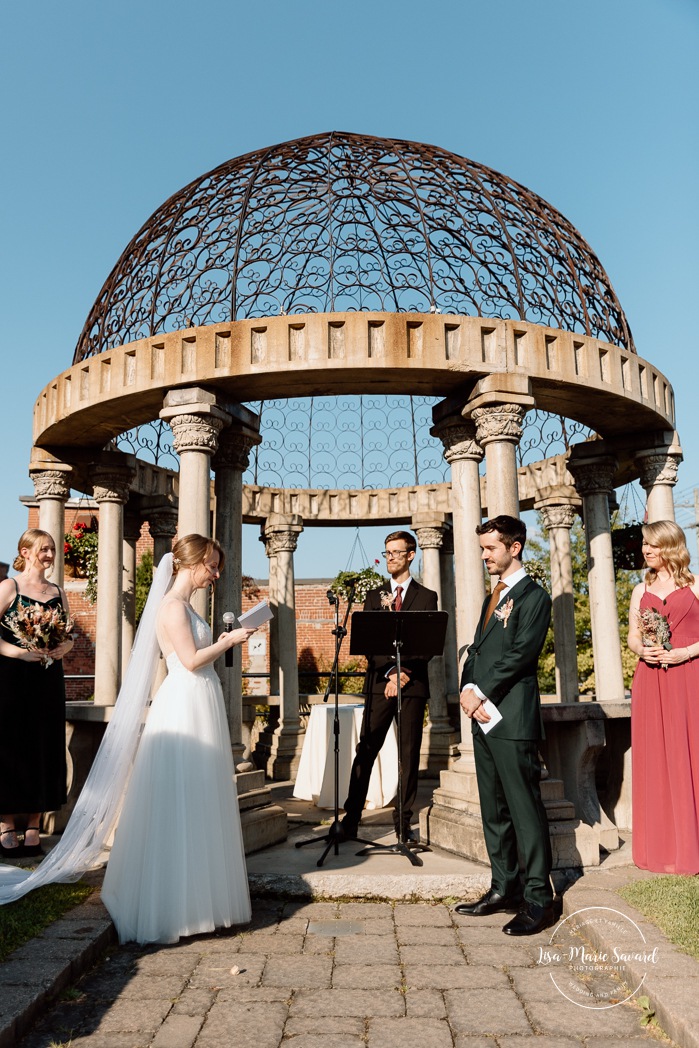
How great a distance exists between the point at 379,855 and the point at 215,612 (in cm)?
248

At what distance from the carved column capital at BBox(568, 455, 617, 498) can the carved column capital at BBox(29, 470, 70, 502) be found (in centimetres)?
583

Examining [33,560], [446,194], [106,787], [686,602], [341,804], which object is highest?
[446,194]

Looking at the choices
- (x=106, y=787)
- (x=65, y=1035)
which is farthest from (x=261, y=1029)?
(x=106, y=787)

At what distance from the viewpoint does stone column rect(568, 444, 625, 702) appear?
8828mm

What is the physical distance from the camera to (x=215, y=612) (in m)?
6.94

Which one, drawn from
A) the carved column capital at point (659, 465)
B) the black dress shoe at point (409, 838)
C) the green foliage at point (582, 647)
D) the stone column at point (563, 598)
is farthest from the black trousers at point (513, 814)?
the green foliage at point (582, 647)

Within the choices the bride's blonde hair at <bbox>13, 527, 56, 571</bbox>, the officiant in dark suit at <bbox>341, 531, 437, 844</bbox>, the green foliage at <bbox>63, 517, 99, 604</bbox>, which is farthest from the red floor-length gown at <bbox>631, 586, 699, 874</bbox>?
the green foliage at <bbox>63, 517, 99, 604</bbox>

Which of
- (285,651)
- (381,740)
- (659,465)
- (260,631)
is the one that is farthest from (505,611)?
(260,631)

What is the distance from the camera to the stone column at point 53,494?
8703 millimetres

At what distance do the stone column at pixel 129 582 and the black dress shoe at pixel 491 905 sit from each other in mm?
7479

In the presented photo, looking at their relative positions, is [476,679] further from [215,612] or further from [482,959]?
[215,612]

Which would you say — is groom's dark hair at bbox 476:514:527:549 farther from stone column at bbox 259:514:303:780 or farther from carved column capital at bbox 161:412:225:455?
stone column at bbox 259:514:303:780

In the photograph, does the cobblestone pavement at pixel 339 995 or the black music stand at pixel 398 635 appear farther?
the black music stand at pixel 398 635

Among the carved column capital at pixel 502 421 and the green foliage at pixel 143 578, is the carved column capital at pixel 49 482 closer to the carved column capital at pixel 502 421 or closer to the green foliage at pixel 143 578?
the carved column capital at pixel 502 421
